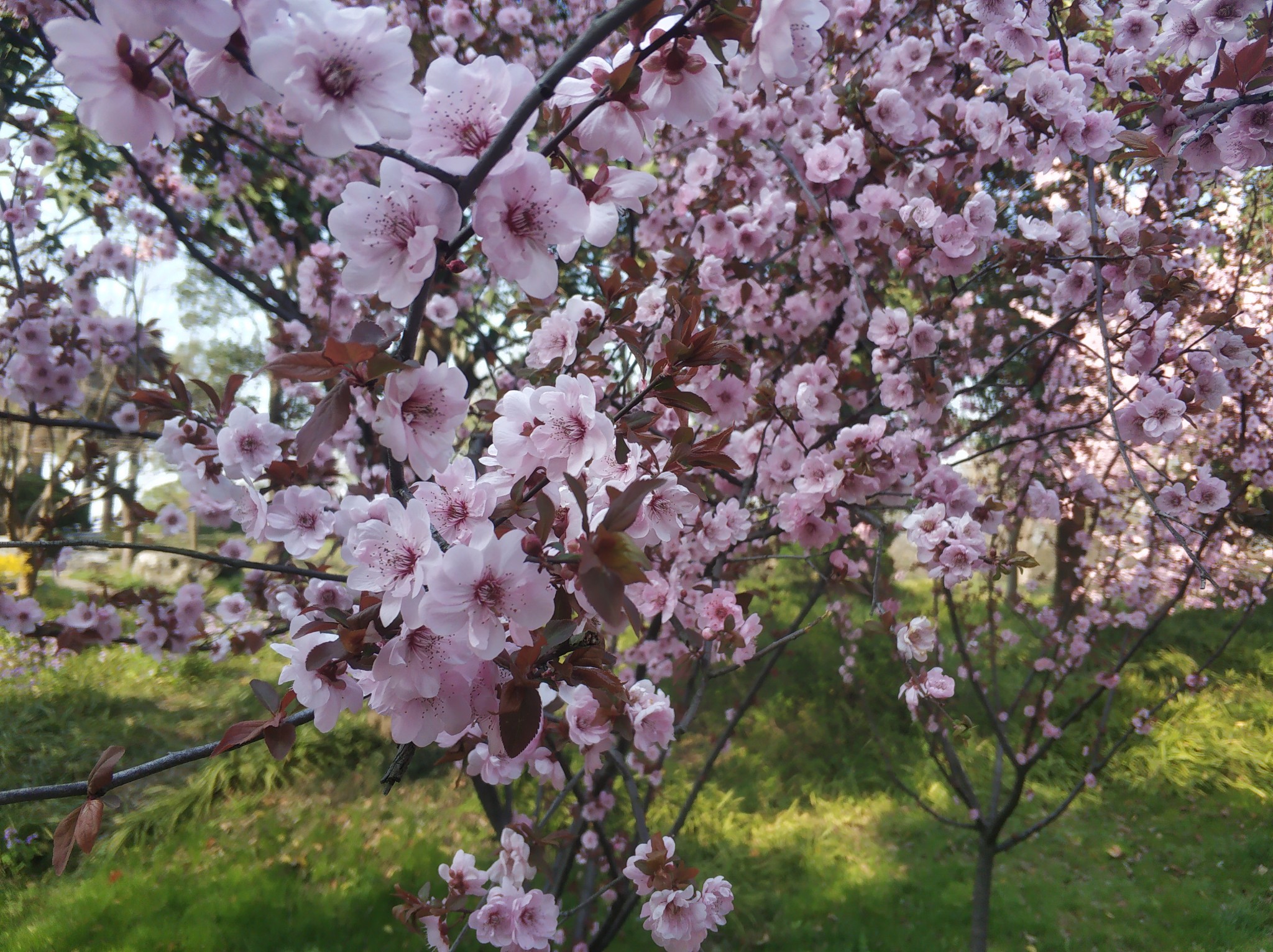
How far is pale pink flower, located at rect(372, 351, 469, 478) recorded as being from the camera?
78 cm

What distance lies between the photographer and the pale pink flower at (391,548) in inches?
31.3

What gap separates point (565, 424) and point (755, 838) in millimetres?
4313

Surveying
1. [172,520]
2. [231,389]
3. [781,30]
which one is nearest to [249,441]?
[231,389]

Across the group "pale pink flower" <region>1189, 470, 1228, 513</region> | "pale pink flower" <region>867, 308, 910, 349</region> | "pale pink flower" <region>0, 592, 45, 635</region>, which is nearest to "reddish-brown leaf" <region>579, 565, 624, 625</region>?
"pale pink flower" <region>867, 308, 910, 349</region>

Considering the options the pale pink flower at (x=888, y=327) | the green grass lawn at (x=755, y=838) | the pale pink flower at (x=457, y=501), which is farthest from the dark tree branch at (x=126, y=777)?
the green grass lawn at (x=755, y=838)

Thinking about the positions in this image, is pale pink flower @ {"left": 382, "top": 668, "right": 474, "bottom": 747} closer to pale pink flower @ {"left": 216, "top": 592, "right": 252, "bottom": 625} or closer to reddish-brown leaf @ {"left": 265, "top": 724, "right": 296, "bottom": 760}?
reddish-brown leaf @ {"left": 265, "top": 724, "right": 296, "bottom": 760}

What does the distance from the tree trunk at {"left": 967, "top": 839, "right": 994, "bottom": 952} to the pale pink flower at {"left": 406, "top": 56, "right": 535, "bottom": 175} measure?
315 cm

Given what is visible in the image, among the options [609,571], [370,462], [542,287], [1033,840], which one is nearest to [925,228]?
[542,287]

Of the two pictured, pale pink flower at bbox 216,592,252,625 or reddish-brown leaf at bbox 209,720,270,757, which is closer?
reddish-brown leaf at bbox 209,720,270,757

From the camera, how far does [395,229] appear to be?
0.75 meters

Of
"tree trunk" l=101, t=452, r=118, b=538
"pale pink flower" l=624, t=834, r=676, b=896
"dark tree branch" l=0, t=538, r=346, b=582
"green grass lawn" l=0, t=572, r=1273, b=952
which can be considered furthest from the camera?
"green grass lawn" l=0, t=572, r=1273, b=952

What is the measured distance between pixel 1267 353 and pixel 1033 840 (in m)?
3.23

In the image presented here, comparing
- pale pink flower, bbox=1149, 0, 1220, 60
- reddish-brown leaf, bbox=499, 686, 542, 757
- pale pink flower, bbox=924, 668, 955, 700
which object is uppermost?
pale pink flower, bbox=1149, 0, 1220, 60

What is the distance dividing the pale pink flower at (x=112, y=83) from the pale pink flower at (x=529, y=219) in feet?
1.05
